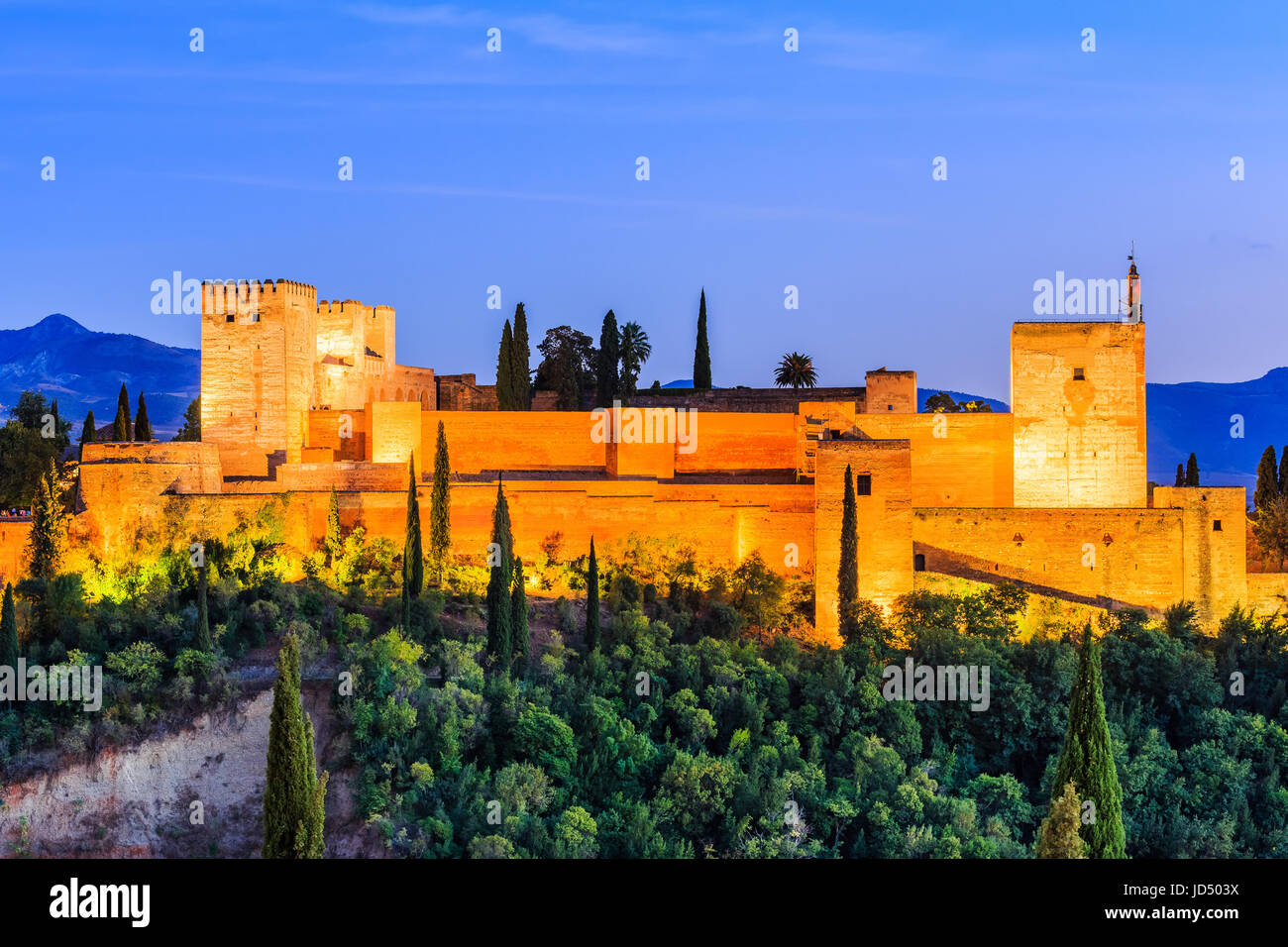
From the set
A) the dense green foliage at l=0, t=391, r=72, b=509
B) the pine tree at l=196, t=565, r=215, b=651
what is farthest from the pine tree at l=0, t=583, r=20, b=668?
the dense green foliage at l=0, t=391, r=72, b=509

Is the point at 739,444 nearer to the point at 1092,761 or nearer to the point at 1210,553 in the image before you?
the point at 1210,553

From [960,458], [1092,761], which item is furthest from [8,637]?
[960,458]

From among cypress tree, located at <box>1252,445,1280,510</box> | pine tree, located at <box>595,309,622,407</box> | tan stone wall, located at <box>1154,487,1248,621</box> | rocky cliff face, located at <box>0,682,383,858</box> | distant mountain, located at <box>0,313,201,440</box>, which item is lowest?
rocky cliff face, located at <box>0,682,383,858</box>

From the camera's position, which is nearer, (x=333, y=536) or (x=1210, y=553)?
(x=333, y=536)

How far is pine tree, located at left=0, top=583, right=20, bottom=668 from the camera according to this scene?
18328 mm

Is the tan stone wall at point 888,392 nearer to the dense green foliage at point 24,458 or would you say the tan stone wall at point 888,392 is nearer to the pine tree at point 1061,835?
the pine tree at point 1061,835

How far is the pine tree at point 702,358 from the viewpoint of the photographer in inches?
1374

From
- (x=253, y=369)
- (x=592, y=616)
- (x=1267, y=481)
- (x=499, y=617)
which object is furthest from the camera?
(x=1267, y=481)

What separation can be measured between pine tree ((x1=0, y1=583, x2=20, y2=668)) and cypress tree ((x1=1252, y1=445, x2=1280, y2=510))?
24.5 metres

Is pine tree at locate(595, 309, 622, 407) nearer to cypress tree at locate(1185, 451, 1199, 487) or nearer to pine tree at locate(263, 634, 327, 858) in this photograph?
cypress tree at locate(1185, 451, 1199, 487)

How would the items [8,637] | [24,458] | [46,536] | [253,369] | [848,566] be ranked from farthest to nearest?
[24,458], [253,369], [46,536], [848,566], [8,637]

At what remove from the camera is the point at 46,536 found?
22.1 metres

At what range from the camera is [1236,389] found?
278 ft

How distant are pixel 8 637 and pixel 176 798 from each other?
333 centimetres
